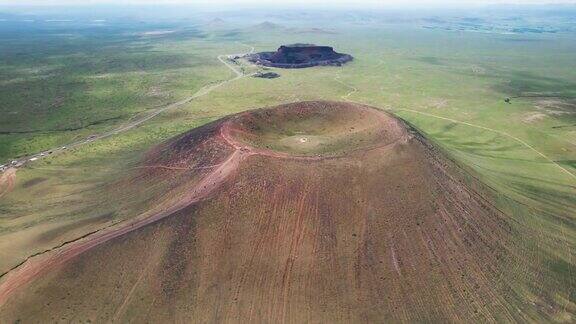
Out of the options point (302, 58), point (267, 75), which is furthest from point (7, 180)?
point (302, 58)

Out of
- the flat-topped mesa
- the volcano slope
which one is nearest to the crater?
the volcano slope

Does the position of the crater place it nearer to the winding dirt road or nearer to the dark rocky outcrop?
the winding dirt road

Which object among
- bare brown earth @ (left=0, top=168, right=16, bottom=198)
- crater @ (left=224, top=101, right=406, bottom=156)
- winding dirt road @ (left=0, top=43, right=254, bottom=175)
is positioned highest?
crater @ (left=224, top=101, right=406, bottom=156)

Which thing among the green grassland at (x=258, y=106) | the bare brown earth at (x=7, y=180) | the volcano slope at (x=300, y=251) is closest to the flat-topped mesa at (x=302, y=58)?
the green grassland at (x=258, y=106)

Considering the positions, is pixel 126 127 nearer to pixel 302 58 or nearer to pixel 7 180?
pixel 7 180

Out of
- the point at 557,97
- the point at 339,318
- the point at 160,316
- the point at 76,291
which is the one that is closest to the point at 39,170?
the point at 76,291

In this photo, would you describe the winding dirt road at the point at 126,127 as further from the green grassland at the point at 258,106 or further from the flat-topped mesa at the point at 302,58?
the flat-topped mesa at the point at 302,58
